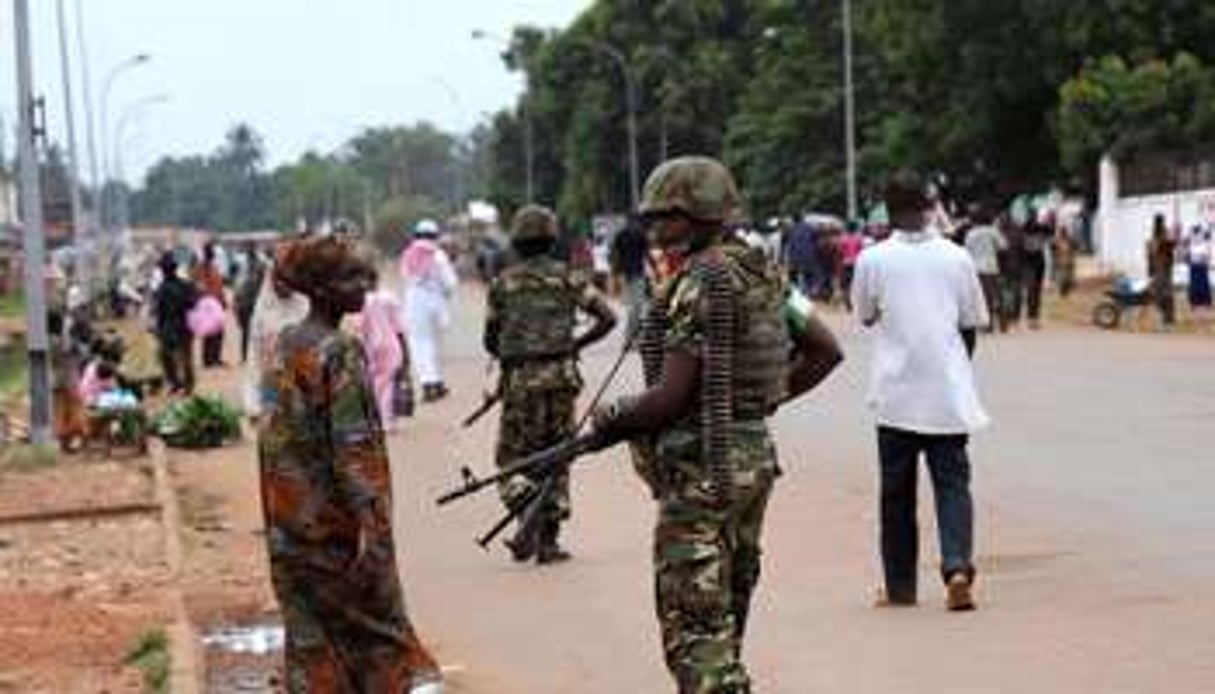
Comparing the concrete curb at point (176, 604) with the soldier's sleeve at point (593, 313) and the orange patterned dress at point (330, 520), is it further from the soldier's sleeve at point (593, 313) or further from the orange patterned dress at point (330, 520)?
the orange patterned dress at point (330, 520)

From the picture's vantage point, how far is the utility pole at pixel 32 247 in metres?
21.7

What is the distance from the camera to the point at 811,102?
71875 millimetres

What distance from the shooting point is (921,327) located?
1015cm

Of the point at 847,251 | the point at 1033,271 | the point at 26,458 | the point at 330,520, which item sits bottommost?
the point at 26,458

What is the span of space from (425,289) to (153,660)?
14349mm

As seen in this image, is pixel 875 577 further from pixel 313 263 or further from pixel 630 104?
pixel 630 104

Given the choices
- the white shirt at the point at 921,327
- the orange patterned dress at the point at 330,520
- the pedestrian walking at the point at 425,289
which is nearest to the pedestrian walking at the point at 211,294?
the pedestrian walking at the point at 425,289

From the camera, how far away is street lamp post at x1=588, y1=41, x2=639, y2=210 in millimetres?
84562

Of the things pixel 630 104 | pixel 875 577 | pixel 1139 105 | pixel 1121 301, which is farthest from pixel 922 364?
pixel 630 104

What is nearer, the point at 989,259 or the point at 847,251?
the point at 989,259

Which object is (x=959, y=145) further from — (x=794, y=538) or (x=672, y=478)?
(x=672, y=478)

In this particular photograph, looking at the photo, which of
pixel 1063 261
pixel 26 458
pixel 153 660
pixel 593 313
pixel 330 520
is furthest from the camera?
pixel 1063 261

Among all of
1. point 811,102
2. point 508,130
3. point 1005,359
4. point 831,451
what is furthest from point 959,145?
point 508,130

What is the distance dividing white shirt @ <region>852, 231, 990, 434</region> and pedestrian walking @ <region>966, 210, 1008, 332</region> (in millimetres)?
20873
